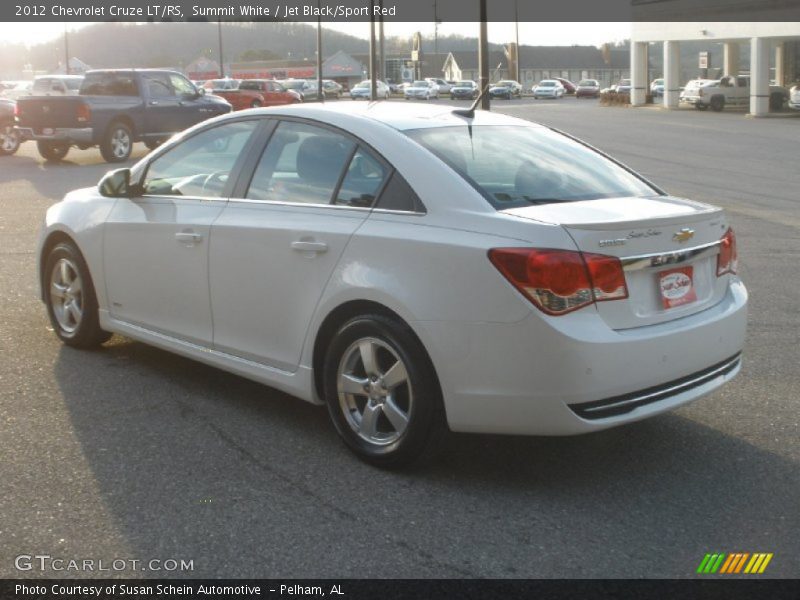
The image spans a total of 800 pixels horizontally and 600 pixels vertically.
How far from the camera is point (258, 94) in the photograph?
160ft

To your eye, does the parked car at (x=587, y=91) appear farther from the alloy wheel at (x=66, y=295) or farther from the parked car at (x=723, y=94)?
the alloy wheel at (x=66, y=295)

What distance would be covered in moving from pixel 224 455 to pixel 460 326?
137 centimetres

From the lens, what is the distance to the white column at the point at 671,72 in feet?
181

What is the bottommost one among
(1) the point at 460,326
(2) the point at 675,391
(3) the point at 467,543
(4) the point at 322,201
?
(3) the point at 467,543

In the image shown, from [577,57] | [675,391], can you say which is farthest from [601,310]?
[577,57]

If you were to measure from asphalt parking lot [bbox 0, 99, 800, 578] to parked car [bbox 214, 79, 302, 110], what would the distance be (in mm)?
40969

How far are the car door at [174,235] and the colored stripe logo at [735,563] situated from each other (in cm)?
289

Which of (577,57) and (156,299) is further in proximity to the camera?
(577,57)

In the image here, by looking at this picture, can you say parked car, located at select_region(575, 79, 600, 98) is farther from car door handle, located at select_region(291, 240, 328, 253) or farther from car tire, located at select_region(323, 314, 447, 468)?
car tire, located at select_region(323, 314, 447, 468)

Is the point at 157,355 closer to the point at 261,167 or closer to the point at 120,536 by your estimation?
the point at 261,167

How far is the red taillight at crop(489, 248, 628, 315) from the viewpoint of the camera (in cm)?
434

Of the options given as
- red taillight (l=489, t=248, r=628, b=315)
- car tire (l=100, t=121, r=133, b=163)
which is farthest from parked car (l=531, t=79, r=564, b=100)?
red taillight (l=489, t=248, r=628, b=315)

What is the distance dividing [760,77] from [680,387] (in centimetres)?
4558

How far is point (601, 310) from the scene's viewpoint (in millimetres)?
4418
